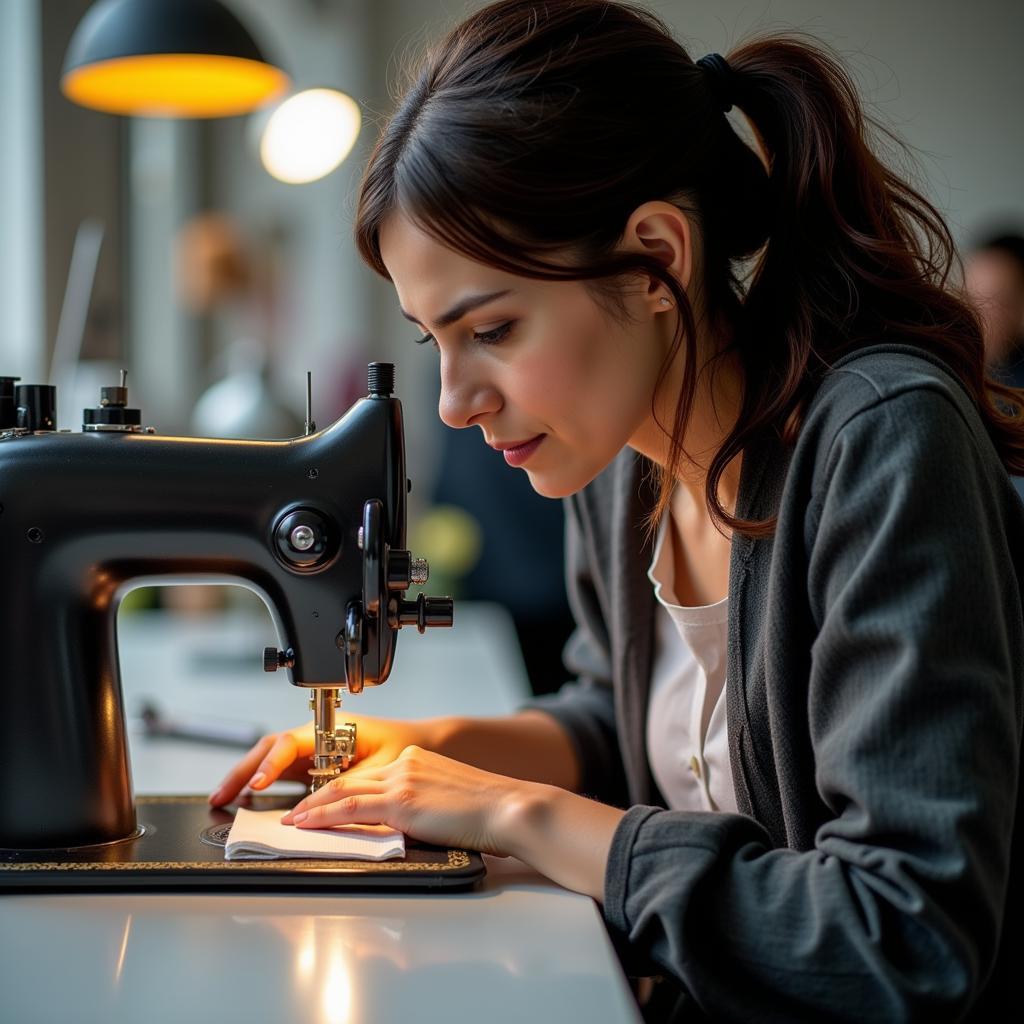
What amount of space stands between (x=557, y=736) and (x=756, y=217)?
0.64m

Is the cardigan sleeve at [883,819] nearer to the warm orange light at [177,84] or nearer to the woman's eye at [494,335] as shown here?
the woman's eye at [494,335]

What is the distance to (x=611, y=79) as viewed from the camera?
1.10 metres

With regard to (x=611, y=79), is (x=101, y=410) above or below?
below

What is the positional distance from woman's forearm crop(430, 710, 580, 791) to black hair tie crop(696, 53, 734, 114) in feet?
2.24

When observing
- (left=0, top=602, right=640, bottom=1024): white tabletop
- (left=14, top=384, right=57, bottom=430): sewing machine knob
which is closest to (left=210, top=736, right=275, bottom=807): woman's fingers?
(left=0, top=602, right=640, bottom=1024): white tabletop

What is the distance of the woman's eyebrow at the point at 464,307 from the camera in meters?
1.08

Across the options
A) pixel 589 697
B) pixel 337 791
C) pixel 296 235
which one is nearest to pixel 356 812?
pixel 337 791

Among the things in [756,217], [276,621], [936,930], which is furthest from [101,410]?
[936,930]

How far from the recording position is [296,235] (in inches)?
252

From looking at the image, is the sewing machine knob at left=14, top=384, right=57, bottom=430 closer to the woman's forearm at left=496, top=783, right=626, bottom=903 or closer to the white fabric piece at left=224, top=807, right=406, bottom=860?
the white fabric piece at left=224, top=807, right=406, bottom=860

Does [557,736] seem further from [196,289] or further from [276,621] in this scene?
[196,289]

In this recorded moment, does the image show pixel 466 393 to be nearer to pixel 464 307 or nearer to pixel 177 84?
pixel 464 307

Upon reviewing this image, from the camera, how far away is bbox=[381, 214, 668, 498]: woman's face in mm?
1092

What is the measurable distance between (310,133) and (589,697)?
51.7 inches
